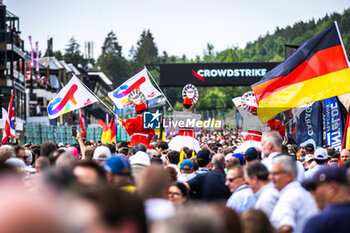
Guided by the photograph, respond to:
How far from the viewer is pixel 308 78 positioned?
456 inches

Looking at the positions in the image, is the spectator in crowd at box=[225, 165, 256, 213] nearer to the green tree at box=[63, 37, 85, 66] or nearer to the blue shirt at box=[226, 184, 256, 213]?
the blue shirt at box=[226, 184, 256, 213]

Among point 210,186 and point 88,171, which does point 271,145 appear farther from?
point 88,171

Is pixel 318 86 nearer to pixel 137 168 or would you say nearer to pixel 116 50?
pixel 137 168

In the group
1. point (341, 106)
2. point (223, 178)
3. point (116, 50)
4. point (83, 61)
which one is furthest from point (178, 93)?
point (223, 178)

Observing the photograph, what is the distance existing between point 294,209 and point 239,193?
110cm

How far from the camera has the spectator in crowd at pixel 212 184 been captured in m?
8.25

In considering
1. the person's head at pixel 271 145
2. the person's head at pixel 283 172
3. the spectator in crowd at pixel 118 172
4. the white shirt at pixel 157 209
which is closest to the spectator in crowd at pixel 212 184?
the person's head at pixel 271 145

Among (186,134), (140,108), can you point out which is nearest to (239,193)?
(186,134)

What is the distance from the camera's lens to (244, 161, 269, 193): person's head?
6.38 metres

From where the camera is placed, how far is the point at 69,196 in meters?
2.68

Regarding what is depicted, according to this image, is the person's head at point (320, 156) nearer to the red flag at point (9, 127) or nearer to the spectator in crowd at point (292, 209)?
the spectator in crowd at point (292, 209)

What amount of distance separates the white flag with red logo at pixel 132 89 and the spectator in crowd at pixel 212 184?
9863mm

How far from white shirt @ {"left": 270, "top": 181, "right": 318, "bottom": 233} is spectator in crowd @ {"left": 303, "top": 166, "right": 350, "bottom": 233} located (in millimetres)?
309

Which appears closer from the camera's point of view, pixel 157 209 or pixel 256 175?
pixel 157 209
